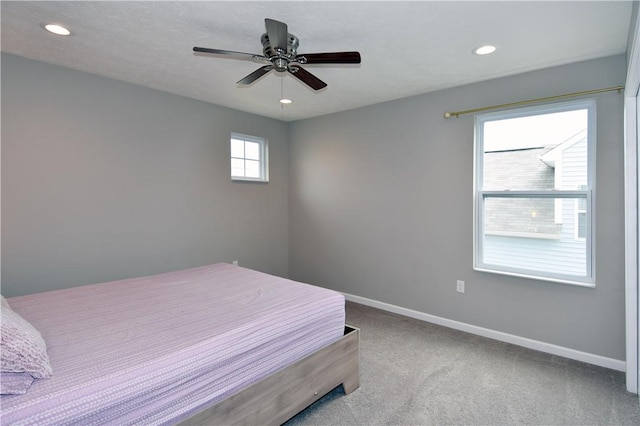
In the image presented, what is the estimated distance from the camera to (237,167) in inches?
174

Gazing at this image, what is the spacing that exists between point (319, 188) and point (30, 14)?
3273 mm

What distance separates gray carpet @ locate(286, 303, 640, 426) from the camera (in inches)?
80.4

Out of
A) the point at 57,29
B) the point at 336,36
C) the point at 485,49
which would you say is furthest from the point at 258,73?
the point at 485,49

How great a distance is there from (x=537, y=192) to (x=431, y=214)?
0.99 m

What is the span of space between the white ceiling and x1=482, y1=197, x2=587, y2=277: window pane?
4.00 feet

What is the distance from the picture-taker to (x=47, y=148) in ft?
9.44

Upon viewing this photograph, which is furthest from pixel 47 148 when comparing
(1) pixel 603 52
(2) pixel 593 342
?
(2) pixel 593 342

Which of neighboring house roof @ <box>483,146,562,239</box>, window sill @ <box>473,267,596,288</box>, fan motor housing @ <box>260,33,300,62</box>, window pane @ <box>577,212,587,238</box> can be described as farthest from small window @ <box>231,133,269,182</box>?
window pane @ <box>577,212,587,238</box>

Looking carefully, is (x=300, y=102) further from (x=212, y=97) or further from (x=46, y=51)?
(x=46, y=51)

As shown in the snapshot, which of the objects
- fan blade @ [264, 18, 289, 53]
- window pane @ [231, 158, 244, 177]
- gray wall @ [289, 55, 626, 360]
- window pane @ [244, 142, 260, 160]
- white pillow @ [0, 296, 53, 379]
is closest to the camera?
white pillow @ [0, 296, 53, 379]

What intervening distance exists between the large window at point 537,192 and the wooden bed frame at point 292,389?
1.78 metres

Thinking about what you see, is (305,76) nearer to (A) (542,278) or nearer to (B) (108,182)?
(B) (108,182)

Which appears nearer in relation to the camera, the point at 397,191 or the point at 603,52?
the point at 603,52

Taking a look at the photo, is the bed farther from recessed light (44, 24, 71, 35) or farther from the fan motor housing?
recessed light (44, 24, 71, 35)
